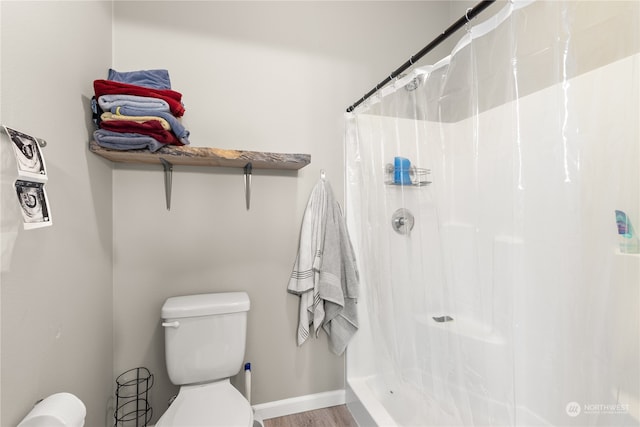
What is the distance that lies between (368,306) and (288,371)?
2.01 feet

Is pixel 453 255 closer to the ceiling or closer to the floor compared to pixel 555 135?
closer to the floor

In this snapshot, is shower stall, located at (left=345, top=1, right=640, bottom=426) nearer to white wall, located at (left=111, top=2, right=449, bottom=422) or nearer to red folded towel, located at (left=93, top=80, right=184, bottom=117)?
white wall, located at (left=111, top=2, right=449, bottom=422)

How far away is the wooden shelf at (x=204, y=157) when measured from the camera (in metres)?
1.25

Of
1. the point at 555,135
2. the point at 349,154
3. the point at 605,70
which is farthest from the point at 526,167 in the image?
the point at 349,154

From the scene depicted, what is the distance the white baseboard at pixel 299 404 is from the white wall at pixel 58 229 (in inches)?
Result: 30.8

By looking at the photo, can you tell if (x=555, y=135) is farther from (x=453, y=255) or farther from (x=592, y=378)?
(x=592, y=378)

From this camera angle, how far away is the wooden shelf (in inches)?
49.3

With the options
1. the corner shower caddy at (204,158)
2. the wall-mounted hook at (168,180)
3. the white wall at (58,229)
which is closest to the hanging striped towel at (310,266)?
the corner shower caddy at (204,158)

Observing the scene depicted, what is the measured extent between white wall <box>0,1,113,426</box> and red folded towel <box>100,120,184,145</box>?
11cm

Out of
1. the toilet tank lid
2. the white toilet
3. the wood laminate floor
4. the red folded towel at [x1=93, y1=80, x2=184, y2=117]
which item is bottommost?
the wood laminate floor

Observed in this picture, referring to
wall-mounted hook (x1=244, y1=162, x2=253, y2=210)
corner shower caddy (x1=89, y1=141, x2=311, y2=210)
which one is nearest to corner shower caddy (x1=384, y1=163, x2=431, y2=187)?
corner shower caddy (x1=89, y1=141, x2=311, y2=210)

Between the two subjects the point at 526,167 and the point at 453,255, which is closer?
the point at 526,167

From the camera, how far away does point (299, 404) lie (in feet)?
5.56

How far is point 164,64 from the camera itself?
1506 mm
